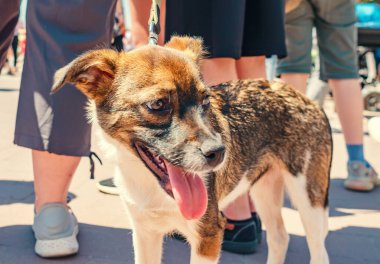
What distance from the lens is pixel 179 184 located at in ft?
8.78

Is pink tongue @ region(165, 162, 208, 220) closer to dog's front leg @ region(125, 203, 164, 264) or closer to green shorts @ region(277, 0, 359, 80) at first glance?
dog's front leg @ region(125, 203, 164, 264)

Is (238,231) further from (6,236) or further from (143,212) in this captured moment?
(6,236)

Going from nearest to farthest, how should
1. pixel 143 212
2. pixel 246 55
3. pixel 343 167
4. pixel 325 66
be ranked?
pixel 143 212, pixel 246 55, pixel 325 66, pixel 343 167

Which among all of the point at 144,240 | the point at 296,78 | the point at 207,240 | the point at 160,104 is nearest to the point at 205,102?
the point at 160,104

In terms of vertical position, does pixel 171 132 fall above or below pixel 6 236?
above

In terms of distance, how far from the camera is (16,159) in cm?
589

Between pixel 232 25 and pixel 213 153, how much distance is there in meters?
1.39

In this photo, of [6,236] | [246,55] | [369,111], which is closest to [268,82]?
[246,55]

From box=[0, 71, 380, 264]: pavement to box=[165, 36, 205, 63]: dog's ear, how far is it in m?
1.32

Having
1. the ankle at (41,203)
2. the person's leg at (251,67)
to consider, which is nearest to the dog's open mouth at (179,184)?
the ankle at (41,203)

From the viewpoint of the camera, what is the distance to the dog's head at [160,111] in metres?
2.53

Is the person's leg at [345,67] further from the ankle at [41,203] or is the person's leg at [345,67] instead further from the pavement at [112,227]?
the ankle at [41,203]

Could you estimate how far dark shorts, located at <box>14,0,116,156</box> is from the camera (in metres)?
3.46

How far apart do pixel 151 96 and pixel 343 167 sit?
13.2ft
